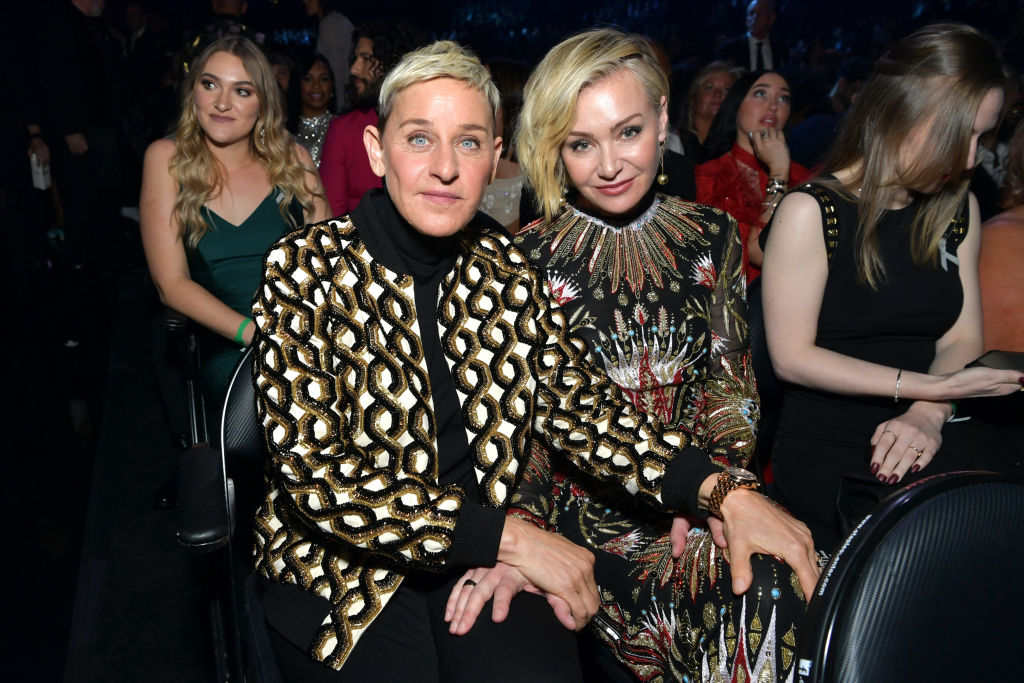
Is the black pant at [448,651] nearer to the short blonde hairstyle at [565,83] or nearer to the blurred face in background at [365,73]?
the short blonde hairstyle at [565,83]

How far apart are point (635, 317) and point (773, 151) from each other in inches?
63.8

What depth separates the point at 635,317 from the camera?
172 cm

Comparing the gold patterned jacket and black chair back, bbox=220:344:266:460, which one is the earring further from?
black chair back, bbox=220:344:266:460

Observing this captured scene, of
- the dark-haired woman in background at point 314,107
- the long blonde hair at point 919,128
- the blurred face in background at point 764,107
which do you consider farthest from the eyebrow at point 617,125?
the dark-haired woman in background at point 314,107

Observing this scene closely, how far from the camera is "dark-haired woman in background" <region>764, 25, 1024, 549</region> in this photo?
5.81ft

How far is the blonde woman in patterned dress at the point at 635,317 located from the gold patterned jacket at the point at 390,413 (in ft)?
0.32

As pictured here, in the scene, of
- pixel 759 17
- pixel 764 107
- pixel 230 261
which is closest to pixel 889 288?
pixel 764 107

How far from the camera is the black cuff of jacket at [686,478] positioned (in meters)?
1.40

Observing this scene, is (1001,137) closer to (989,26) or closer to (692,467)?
(692,467)

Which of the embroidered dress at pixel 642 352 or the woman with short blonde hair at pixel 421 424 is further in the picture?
the embroidered dress at pixel 642 352

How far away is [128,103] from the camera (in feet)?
23.9

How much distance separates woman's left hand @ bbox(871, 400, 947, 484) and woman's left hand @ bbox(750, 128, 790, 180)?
1.44 meters

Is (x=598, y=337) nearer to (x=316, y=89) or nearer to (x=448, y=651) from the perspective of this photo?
(x=448, y=651)

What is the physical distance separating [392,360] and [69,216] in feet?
16.3
